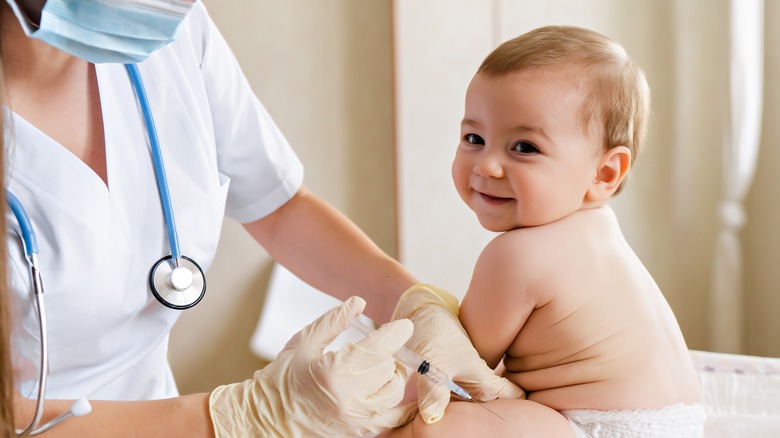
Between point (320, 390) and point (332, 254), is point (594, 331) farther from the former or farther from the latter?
point (332, 254)

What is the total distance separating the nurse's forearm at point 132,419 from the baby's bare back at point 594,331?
1.64ft

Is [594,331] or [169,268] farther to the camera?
[169,268]

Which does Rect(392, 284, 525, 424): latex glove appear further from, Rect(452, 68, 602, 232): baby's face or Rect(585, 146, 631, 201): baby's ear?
Rect(585, 146, 631, 201): baby's ear

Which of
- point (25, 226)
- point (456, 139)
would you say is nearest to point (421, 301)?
point (25, 226)

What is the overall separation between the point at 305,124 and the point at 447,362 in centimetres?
203

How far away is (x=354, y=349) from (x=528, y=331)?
11.3 inches

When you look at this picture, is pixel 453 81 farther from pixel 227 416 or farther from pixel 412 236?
pixel 227 416

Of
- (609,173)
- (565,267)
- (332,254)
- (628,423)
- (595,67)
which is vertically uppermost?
(595,67)

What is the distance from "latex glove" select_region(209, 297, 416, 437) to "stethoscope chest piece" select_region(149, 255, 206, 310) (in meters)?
0.19

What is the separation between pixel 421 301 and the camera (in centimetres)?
127

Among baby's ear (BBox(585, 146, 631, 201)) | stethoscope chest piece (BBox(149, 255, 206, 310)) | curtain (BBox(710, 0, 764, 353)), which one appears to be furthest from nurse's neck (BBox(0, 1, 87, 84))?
curtain (BBox(710, 0, 764, 353))

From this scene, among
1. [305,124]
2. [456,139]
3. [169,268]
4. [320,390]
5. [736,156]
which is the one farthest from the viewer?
[305,124]

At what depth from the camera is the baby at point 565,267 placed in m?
1.15

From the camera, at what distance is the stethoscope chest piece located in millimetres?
1231
